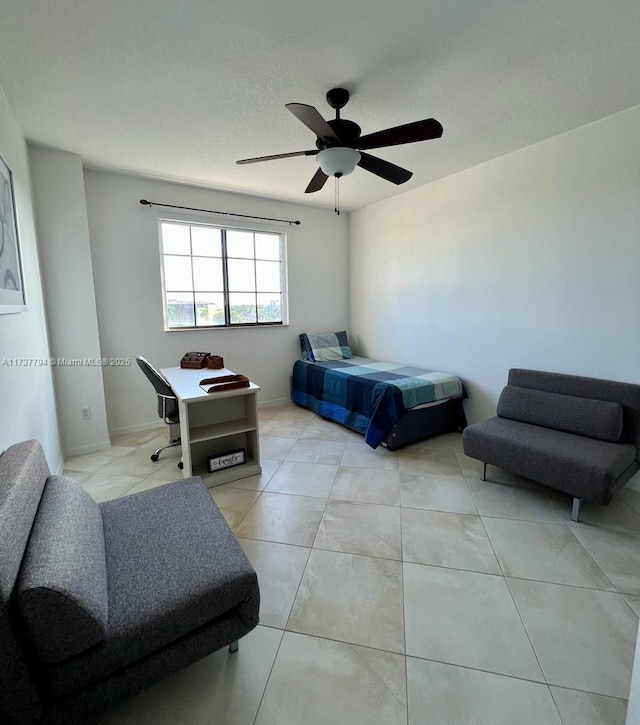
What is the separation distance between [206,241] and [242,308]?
0.85 meters

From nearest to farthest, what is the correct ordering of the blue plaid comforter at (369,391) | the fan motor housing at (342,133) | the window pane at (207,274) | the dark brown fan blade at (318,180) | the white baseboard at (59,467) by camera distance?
the fan motor housing at (342,133) < the dark brown fan blade at (318,180) < the white baseboard at (59,467) < the blue plaid comforter at (369,391) < the window pane at (207,274)

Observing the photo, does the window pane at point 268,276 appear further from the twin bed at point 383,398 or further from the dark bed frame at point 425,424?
the dark bed frame at point 425,424

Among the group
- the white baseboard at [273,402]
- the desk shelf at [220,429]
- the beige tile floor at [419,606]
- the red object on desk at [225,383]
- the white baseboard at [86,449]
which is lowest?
the beige tile floor at [419,606]

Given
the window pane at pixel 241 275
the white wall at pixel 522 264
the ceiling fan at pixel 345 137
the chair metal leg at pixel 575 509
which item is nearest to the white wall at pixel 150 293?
the window pane at pixel 241 275

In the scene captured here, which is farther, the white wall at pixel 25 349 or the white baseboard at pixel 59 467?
the white baseboard at pixel 59 467

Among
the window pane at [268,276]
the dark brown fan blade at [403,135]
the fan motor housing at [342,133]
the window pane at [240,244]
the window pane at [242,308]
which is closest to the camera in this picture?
the dark brown fan blade at [403,135]

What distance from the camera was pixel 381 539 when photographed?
194cm

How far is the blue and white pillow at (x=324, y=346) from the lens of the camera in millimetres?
4434

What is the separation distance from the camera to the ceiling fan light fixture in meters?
1.98

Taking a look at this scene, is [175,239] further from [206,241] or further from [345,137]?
[345,137]

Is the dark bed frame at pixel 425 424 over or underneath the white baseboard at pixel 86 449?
over

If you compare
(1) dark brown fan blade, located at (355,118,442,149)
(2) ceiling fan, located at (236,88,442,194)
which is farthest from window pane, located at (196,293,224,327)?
(1) dark brown fan blade, located at (355,118,442,149)

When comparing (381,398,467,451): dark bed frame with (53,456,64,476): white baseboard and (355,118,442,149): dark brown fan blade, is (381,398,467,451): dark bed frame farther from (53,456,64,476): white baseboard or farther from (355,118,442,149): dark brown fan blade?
(53,456,64,476): white baseboard

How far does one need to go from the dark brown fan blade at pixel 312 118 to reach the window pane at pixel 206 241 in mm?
2352
